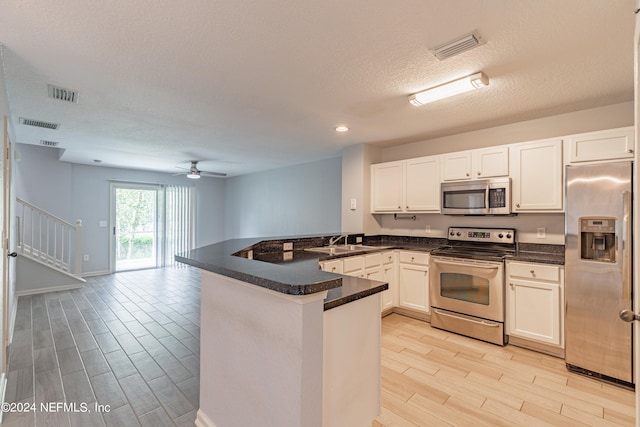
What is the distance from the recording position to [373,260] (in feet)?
11.9

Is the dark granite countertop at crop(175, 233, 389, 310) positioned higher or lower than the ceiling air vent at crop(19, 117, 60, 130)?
lower

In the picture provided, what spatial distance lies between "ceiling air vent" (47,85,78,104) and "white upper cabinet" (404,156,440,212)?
12.4 ft

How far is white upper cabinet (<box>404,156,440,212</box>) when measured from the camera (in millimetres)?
3824

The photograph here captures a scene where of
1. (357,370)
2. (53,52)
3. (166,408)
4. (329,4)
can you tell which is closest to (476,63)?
(329,4)

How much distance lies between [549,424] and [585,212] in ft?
5.63

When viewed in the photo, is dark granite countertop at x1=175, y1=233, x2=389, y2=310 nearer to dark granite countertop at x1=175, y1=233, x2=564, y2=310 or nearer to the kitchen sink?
dark granite countertop at x1=175, y1=233, x2=564, y2=310

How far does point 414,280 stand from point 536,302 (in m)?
1.27

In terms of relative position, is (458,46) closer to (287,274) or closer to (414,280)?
(287,274)

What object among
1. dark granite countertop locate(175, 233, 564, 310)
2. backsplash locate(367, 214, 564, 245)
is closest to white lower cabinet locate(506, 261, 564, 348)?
dark granite countertop locate(175, 233, 564, 310)

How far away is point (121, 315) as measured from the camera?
12.7 feet

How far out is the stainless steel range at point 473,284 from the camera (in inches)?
121

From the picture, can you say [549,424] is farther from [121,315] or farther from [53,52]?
[121,315]

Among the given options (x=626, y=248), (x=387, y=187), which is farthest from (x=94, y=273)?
(x=626, y=248)

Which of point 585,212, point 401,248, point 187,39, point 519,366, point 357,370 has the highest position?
point 187,39
